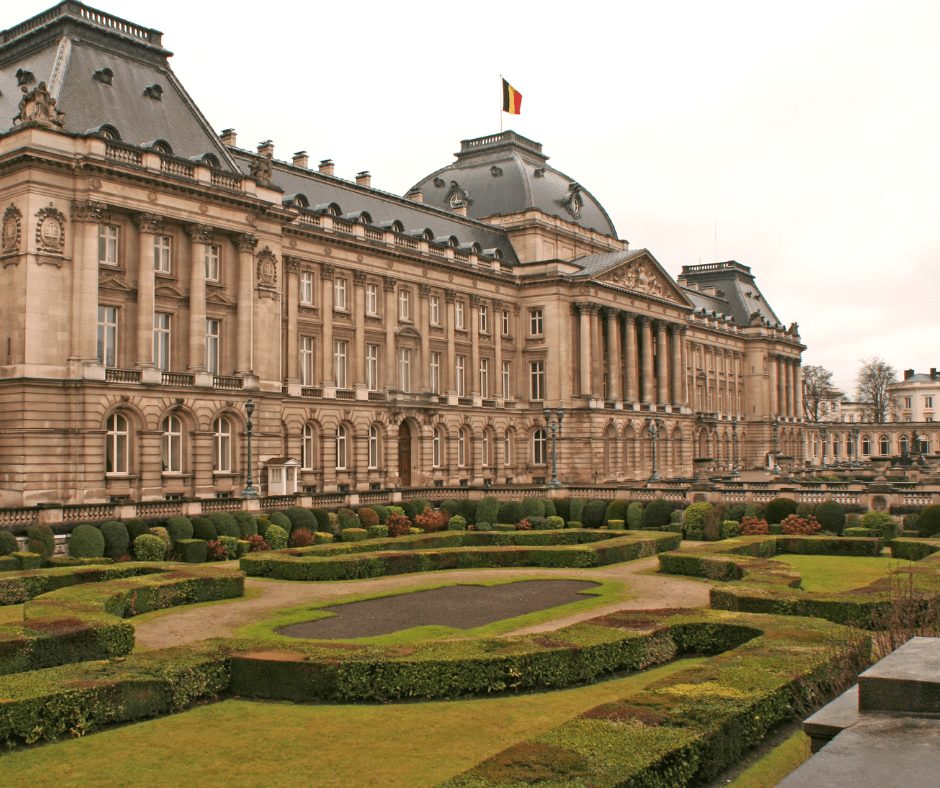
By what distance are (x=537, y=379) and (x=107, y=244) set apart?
4037cm

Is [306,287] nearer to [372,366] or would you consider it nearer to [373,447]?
[372,366]

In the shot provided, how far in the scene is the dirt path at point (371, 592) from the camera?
22.8 metres

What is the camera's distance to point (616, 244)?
90562 mm

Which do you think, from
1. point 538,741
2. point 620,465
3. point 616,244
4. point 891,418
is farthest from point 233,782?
point 891,418

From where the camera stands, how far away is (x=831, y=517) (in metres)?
43.5

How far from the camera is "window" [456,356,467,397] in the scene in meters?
73.0

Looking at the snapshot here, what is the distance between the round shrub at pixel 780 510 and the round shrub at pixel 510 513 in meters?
12.0

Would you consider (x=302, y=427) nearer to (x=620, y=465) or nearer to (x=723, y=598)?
(x=620, y=465)

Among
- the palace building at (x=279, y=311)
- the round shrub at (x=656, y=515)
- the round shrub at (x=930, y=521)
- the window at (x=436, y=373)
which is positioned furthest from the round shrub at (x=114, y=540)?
the window at (x=436, y=373)

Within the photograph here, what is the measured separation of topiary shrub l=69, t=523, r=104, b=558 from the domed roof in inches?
→ 2043

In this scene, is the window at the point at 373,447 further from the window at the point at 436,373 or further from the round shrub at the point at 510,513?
the round shrub at the point at 510,513

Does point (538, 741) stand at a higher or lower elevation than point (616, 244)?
lower

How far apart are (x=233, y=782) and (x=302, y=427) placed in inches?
1836

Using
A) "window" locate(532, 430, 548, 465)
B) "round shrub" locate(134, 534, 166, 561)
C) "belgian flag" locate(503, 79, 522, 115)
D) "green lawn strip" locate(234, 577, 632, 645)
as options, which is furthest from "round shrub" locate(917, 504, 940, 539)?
"belgian flag" locate(503, 79, 522, 115)
